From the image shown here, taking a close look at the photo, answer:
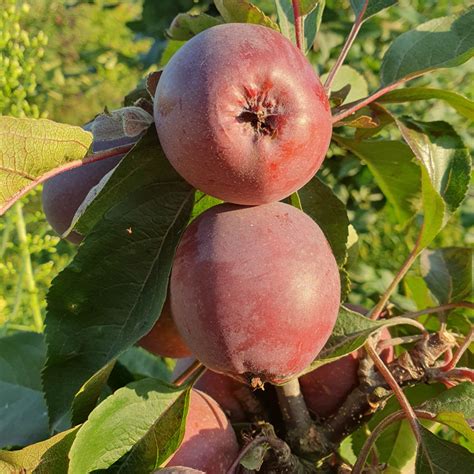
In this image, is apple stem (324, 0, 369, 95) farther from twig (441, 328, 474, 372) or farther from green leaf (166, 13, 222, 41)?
twig (441, 328, 474, 372)

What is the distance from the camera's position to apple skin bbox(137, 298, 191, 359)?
72cm

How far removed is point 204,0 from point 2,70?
882 millimetres

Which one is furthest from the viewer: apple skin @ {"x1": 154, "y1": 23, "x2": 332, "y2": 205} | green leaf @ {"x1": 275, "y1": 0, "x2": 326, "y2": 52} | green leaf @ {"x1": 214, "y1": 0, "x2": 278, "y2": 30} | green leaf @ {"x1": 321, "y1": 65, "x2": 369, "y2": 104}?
green leaf @ {"x1": 321, "y1": 65, "x2": 369, "y2": 104}

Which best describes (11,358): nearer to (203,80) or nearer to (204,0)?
(203,80)

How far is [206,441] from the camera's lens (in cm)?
66

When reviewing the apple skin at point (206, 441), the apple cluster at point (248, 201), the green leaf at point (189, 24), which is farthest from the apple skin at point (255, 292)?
the green leaf at point (189, 24)

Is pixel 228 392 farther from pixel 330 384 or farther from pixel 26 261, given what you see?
pixel 26 261

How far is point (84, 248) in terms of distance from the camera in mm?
648

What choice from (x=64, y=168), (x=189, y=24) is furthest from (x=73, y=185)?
(x=189, y=24)

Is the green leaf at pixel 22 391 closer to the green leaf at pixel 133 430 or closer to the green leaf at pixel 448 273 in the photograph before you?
the green leaf at pixel 133 430

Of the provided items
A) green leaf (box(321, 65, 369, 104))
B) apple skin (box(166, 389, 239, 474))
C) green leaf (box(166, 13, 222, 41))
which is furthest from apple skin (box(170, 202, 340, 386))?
green leaf (box(321, 65, 369, 104))

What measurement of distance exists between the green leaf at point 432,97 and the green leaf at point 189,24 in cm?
19


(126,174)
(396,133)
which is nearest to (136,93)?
(126,174)

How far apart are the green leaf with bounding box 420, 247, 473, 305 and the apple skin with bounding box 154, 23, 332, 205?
0.35 meters
